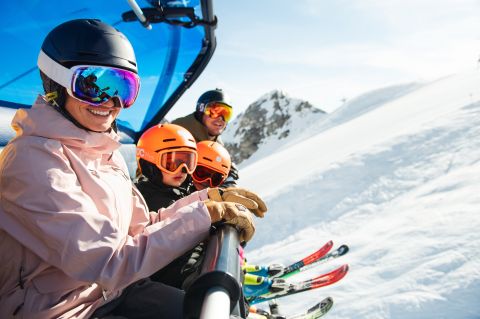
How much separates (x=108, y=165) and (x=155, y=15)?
311cm

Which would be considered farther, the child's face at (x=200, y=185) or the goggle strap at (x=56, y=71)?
the child's face at (x=200, y=185)

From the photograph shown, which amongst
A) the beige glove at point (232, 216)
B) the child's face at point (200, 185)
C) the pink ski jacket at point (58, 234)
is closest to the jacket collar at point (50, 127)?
the pink ski jacket at point (58, 234)

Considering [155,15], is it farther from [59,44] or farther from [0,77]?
[59,44]

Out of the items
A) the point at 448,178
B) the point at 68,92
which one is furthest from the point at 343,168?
the point at 68,92

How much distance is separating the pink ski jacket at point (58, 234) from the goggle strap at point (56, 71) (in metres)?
0.15

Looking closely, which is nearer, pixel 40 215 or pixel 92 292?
pixel 40 215

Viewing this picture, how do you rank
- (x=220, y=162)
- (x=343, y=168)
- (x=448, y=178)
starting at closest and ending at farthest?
(x=220, y=162) → (x=448, y=178) → (x=343, y=168)

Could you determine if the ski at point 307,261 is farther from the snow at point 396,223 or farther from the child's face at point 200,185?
the child's face at point 200,185

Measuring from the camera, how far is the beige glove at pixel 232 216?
1.89 metres

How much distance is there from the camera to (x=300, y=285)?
4.49m

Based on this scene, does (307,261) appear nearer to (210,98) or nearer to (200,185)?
(200,185)

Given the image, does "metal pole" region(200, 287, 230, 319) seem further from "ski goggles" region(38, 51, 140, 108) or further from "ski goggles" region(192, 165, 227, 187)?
"ski goggles" region(192, 165, 227, 187)

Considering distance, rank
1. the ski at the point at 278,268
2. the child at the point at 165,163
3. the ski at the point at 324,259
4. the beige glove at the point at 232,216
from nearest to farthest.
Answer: the beige glove at the point at 232,216 < the child at the point at 165,163 < the ski at the point at 324,259 < the ski at the point at 278,268

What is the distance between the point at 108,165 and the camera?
1947mm
